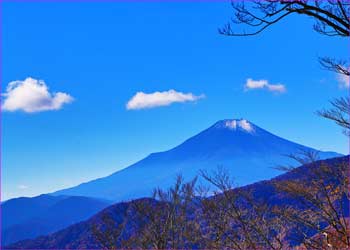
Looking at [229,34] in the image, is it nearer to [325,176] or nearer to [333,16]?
[333,16]

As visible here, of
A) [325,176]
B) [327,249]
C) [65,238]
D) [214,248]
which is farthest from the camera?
[65,238]

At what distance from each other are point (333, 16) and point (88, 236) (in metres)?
76.6

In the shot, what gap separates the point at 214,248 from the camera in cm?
1377

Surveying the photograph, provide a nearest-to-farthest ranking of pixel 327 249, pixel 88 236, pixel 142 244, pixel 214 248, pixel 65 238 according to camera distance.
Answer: pixel 327 249
pixel 214 248
pixel 142 244
pixel 88 236
pixel 65 238

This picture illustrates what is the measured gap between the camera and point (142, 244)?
20125mm

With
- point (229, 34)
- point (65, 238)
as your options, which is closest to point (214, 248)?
point (229, 34)

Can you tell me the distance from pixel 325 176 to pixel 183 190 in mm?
12079

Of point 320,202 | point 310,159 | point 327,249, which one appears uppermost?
point 310,159

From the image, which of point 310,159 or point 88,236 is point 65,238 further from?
point 310,159

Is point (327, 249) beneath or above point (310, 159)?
beneath

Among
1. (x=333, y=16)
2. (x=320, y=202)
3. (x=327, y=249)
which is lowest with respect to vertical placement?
(x=327, y=249)

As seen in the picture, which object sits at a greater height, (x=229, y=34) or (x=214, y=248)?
(x=229, y=34)

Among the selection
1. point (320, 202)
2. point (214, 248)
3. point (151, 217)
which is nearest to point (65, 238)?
point (151, 217)

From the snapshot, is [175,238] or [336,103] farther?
[175,238]
